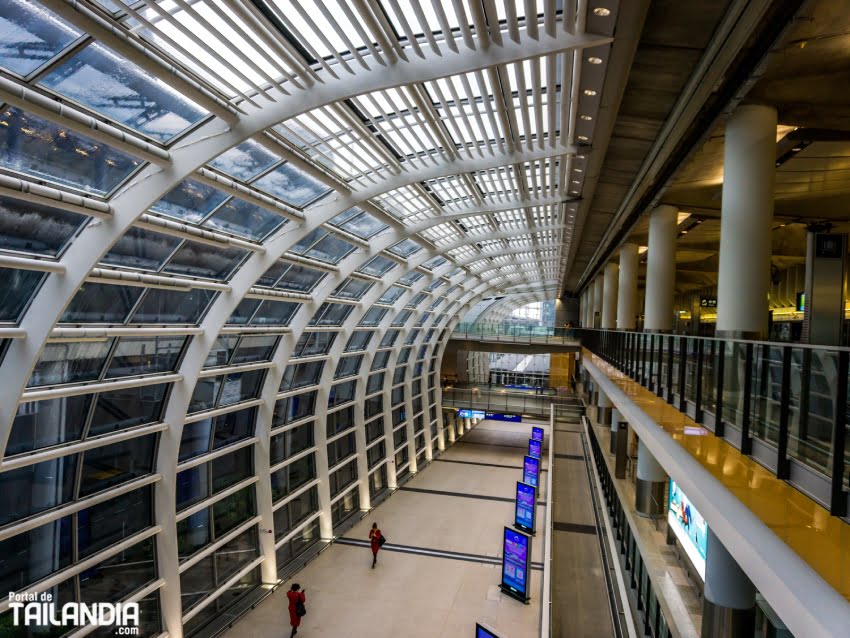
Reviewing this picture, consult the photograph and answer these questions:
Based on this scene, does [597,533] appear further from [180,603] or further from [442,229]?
[180,603]

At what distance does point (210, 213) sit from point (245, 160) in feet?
4.55

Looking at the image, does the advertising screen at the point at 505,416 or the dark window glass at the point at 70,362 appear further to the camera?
the advertising screen at the point at 505,416

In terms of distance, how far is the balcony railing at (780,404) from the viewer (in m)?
3.22

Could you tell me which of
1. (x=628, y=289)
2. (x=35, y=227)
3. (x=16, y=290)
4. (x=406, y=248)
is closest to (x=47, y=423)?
(x=16, y=290)

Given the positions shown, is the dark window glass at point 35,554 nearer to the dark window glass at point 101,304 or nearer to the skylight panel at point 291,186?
the dark window glass at point 101,304

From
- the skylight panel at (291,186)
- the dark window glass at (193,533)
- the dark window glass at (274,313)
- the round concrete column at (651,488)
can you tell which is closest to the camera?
the skylight panel at (291,186)

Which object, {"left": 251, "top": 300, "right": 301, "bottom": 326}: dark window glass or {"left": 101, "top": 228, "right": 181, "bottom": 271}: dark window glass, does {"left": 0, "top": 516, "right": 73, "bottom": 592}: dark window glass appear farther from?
{"left": 251, "top": 300, "right": 301, "bottom": 326}: dark window glass

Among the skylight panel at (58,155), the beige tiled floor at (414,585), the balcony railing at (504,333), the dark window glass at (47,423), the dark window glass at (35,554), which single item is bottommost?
the beige tiled floor at (414,585)

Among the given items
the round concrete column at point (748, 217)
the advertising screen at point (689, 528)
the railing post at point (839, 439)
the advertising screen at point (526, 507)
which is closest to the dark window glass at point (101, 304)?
the advertising screen at point (689, 528)

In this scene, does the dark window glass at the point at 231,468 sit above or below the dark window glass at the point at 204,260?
below

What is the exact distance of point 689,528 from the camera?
9.55 metres

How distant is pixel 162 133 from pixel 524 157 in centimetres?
645

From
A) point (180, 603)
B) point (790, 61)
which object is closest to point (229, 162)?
point (790, 61)

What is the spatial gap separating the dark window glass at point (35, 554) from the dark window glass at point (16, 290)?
402 cm
